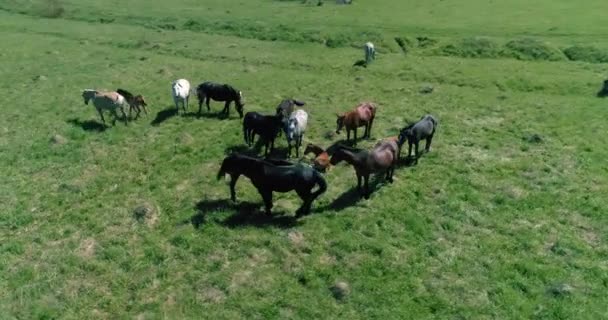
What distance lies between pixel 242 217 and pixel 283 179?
6.06 feet

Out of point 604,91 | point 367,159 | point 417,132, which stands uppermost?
point 604,91

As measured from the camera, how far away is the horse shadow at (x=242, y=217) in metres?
15.0

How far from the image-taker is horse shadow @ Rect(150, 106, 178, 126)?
23.2 meters

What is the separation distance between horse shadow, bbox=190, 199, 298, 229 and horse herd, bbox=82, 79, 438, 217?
1.21ft

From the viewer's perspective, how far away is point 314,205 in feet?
52.5

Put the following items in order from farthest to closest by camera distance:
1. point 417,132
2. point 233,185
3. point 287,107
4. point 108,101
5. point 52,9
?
point 52,9 → point 108,101 → point 287,107 → point 417,132 → point 233,185

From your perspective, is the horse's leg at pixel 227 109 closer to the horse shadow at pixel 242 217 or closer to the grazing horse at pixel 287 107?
the grazing horse at pixel 287 107

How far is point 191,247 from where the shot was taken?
14.1 meters

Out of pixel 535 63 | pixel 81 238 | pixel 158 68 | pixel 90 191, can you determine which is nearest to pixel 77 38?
→ pixel 158 68

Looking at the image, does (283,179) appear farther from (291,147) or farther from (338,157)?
(291,147)

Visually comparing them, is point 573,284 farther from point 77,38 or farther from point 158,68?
point 77,38

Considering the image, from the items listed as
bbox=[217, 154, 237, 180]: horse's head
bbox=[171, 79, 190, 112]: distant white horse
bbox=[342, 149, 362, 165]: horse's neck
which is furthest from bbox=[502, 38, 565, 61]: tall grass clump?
bbox=[217, 154, 237, 180]: horse's head

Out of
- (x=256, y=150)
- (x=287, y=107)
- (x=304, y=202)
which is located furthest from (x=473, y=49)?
(x=304, y=202)

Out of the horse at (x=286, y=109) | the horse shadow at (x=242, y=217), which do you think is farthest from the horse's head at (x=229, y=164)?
the horse at (x=286, y=109)
